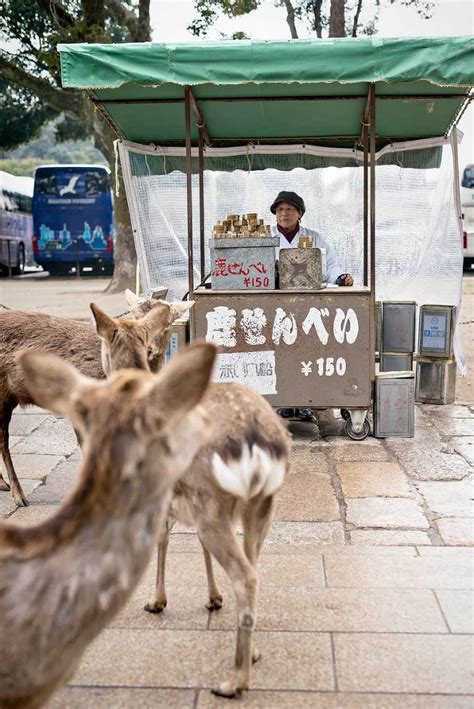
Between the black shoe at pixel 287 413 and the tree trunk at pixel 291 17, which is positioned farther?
the tree trunk at pixel 291 17

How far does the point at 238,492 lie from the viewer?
9.26 feet

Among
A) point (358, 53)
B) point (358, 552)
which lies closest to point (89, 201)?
point (358, 53)

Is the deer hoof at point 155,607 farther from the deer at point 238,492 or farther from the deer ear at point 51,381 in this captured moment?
the deer ear at point 51,381

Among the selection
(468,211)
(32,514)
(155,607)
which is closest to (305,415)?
(32,514)

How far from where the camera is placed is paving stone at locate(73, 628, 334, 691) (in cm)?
298

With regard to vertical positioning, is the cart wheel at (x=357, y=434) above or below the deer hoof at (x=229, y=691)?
above

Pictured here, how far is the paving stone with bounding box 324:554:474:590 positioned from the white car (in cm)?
1848

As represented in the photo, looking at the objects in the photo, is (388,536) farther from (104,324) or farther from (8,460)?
(8,460)

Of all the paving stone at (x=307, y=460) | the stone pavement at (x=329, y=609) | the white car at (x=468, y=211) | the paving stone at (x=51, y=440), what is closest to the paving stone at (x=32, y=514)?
the stone pavement at (x=329, y=609)

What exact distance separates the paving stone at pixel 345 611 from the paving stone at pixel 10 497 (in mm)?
1798

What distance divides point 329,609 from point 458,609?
0.53m

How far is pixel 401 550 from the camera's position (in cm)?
419

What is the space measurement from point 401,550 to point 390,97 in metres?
4.03

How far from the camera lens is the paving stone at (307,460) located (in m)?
5.66
